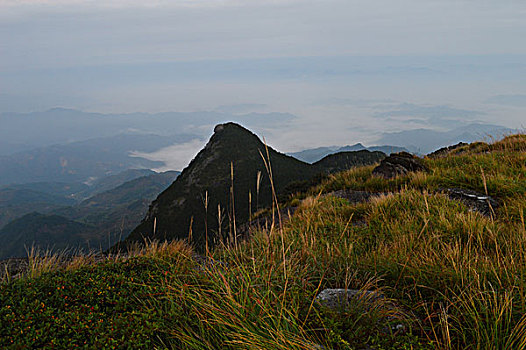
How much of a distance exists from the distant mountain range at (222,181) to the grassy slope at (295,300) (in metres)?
36.0

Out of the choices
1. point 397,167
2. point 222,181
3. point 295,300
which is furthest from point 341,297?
point 222,181

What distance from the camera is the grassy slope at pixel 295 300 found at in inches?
116

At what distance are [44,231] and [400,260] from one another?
218m

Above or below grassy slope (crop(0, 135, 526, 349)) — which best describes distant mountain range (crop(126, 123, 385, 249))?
below

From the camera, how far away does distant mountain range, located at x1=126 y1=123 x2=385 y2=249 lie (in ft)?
160

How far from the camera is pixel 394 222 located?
623 cm

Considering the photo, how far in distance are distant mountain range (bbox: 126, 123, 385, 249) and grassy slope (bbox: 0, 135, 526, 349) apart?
118 feet

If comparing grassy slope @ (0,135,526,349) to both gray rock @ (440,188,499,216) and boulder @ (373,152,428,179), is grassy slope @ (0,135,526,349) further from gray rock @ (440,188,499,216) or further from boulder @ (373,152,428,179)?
boulder @ (373,152,428,179)

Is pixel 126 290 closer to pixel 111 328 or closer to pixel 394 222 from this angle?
pixel 111 328

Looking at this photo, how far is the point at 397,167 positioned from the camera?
1145 centimetres

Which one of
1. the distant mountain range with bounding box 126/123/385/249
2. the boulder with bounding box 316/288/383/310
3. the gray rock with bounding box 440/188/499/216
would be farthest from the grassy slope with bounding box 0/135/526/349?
the distant mountain range with bounding box 126/123/385/249

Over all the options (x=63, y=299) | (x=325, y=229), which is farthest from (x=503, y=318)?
(x=63, y=299)

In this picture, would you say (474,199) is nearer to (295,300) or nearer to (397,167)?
(397,167)

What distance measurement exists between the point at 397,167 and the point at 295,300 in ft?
29.8
